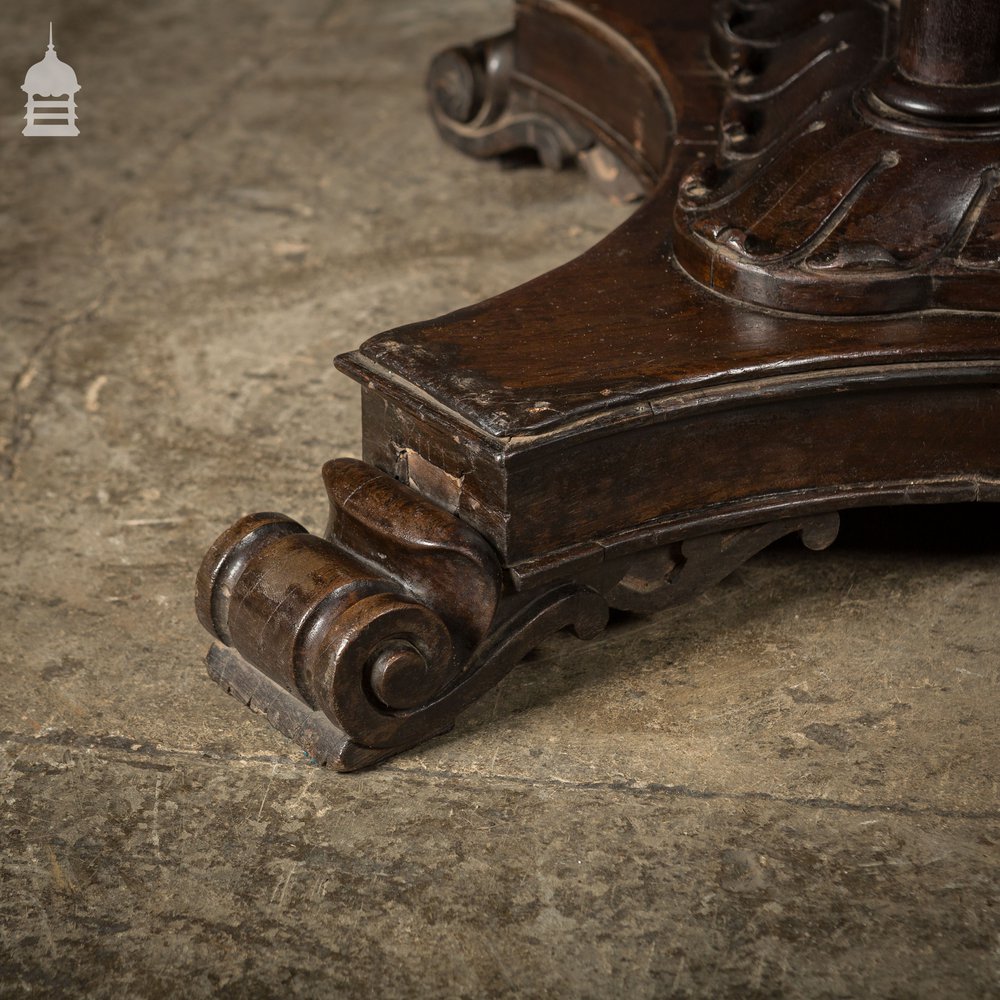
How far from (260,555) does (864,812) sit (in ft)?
2.40

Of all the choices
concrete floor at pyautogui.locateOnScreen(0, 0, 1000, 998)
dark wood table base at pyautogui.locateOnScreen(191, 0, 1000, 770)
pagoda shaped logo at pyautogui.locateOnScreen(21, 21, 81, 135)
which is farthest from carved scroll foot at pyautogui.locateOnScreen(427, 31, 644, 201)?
dark wood table base at pyautogui.locateOnScreen(191, 0, 1000, 770)

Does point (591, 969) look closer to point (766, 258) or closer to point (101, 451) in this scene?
point (766, 258)

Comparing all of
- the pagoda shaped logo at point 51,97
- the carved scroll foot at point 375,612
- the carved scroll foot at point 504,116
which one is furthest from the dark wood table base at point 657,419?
the pagoda shaped logo at point 51,97

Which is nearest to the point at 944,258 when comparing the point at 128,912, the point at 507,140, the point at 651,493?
the point at 651,493

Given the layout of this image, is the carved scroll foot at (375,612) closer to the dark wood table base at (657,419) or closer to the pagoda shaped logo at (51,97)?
the dark wood table base at (657,419)

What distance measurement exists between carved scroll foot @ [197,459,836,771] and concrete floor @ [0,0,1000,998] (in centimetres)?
6

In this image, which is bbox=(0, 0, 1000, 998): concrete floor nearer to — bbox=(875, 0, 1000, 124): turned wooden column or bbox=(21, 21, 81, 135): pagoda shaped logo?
bbox=(875, 0, 1000, 124): turned wooden column

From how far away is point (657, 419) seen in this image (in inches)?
72.9

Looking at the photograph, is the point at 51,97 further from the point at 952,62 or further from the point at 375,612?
the point at 375,612

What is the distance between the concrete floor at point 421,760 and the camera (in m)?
1.61

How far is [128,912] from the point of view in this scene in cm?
166

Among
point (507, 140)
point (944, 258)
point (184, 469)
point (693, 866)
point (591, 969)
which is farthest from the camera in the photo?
point (507, 140)

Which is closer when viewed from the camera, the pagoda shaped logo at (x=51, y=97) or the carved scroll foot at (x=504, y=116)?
the carved scroll foot at (x=504, y=116)

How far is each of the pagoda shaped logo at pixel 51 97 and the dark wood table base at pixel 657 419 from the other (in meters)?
2.12
